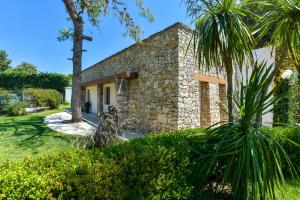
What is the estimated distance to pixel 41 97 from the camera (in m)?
23.0

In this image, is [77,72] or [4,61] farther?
[4,61]

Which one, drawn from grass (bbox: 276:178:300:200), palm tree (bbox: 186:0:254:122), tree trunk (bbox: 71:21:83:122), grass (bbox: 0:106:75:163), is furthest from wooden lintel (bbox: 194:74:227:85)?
tree trunk (bbox: 71:21:83:122)

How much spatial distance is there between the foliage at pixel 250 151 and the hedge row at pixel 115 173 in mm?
481

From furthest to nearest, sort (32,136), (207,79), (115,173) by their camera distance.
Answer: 1. (207,79)
2. (32,136)
3. (115,173)

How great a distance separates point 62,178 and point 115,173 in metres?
0.67

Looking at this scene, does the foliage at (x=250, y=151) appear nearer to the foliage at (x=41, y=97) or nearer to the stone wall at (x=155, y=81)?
the stone wall at (x=155, y=81)

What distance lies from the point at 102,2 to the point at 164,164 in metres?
13.2

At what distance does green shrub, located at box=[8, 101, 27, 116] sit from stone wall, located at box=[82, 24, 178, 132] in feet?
36.1

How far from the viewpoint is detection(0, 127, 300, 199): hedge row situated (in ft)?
7.70

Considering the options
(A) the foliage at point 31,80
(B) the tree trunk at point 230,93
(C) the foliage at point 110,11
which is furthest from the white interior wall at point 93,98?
(B) the tree trunk at point 230,93

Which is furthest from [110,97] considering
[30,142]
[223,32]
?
[223,32]

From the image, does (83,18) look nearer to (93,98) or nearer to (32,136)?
(32,136)

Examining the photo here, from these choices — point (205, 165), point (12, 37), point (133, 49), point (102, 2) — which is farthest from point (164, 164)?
point (12, 37)

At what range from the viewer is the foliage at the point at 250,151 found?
3400 millimetres
